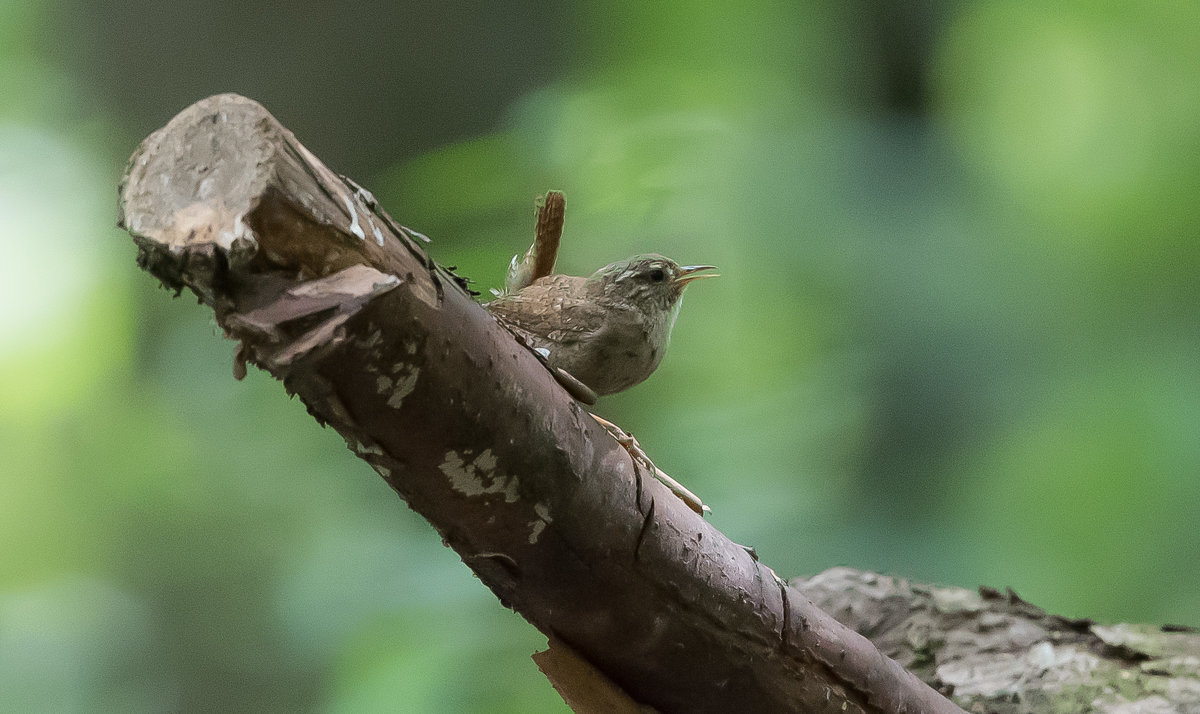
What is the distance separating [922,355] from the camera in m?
2.72

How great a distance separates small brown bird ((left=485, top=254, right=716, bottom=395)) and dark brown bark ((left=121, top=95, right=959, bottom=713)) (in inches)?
15.3

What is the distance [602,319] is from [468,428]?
65 cm

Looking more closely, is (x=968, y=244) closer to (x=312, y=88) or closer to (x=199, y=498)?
(x=312, y=88)

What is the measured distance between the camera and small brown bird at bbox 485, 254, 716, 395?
4.65ft

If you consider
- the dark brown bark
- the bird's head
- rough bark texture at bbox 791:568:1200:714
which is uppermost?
the bird's head

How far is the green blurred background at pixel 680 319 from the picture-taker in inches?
99.0

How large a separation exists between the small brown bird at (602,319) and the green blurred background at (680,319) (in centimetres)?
108

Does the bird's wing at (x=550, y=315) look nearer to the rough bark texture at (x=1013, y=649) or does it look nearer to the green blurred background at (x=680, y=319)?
the rough bark texture at (x=1013, y=649)

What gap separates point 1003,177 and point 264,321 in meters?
2.54

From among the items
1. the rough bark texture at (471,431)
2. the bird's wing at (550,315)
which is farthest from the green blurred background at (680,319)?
the rough bark texture at (471,431)

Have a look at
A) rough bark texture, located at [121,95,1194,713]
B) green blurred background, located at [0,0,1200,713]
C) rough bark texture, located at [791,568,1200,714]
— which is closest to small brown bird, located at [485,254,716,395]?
rough bark texture, located at [121,95,1194,713]

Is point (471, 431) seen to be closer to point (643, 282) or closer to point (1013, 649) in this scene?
point (643, 282)

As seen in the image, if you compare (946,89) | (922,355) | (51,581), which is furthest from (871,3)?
(51,581)

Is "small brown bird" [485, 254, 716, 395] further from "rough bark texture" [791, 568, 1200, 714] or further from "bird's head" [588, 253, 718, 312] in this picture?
"rough bark texture" [791, 568, 1200, 714]
